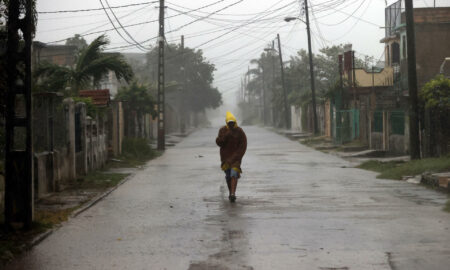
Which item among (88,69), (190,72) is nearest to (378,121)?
(88,69)

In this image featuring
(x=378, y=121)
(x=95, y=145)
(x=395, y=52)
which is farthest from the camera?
(x=395, y=52)

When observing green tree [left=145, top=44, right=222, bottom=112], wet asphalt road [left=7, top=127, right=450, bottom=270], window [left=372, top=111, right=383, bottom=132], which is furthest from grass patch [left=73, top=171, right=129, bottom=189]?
green tree [left=145, top=44, right=222, bottom=112]

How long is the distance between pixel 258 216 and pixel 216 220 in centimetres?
76

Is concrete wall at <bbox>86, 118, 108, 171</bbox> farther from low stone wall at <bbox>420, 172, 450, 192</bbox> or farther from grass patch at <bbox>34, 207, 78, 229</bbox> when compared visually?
low stone wall at <bbox>420, 172, 450, 192</bbox>

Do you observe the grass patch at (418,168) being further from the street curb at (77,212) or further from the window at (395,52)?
the window at (395,52)

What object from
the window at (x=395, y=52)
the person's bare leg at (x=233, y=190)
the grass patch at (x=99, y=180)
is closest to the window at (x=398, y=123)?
the grass patch at (x=99, y=180)

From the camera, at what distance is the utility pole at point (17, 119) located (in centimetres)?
978

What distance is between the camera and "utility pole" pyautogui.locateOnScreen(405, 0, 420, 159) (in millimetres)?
21062

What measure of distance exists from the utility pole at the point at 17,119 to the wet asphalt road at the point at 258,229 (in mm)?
683

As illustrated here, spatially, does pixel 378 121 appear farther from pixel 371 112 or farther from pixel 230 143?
pixel 230 143

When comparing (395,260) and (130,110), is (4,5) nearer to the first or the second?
(395,260)

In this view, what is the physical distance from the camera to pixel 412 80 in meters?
21.1

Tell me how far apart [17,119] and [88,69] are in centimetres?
1479

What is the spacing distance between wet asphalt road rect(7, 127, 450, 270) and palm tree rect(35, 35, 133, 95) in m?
7.74
